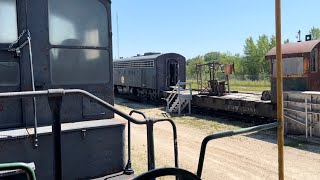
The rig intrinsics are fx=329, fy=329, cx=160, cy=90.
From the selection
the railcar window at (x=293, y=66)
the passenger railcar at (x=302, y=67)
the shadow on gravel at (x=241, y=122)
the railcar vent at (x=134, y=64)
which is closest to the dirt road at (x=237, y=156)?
the shadow on gravel at (x=241, y=122)

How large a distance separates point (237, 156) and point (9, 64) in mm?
6363

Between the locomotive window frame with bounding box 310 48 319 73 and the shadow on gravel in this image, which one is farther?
the locomotive window frame with bounding box 310 48 319 73

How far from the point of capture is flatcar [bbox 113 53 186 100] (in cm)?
2112

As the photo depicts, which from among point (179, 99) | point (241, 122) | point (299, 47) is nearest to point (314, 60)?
point (299, 47)

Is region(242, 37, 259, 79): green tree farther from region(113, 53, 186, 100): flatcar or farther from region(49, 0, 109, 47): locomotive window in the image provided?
region(49, 0, 109, 47): locomotive window

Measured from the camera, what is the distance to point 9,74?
12.9 ft

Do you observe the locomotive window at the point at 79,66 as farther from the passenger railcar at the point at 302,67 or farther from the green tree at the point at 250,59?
the green tree at the point at 250,59

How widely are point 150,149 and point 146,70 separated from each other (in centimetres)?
1961

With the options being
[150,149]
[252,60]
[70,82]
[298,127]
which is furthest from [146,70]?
[252,60]

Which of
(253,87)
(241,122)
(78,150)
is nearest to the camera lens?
(78,150)

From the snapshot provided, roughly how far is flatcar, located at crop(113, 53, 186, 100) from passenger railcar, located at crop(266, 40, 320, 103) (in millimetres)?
9999

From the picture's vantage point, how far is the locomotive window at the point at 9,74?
12.8ft

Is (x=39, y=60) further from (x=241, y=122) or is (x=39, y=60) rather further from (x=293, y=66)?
(x=241, y=122)


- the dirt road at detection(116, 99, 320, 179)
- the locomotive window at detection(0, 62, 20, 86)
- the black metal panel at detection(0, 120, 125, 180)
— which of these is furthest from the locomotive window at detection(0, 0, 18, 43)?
the dirt road at detection(116, 99, 320, 179)
